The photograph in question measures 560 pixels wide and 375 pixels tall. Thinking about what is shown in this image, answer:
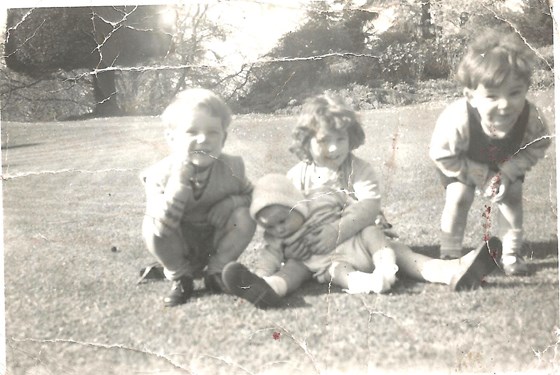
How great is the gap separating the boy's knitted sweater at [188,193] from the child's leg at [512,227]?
75cm

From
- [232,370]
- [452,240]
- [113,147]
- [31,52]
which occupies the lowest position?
[232,370]

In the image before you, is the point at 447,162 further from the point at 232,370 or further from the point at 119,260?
the point at 119,260

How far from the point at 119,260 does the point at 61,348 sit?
30cm

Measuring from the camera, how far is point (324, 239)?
1.90 m

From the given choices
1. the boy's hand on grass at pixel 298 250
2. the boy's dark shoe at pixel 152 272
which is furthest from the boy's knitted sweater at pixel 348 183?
the boy's dark shoe at pixel 152 272

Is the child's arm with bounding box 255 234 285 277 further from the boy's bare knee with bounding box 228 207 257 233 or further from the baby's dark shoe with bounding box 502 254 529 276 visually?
the baby's dark shoe with bounding box 502 254 529 276

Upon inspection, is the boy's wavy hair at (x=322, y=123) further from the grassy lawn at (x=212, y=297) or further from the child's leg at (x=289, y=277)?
the child's leg at (x=289, y=277)

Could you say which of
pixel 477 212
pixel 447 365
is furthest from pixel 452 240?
pixel 447 365

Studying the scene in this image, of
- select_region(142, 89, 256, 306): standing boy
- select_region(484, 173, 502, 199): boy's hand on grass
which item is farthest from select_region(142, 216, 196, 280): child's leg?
select_region(484, 173, 502, 199): boy's hand on grass

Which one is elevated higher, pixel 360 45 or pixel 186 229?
pixel 360 45

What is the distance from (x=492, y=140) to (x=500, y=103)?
0.35 feet

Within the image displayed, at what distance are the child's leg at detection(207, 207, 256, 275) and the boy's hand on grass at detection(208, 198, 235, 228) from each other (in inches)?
0.6

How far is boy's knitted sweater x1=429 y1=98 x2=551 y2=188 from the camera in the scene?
1915 millimetres

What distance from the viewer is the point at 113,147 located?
6.29 feet
